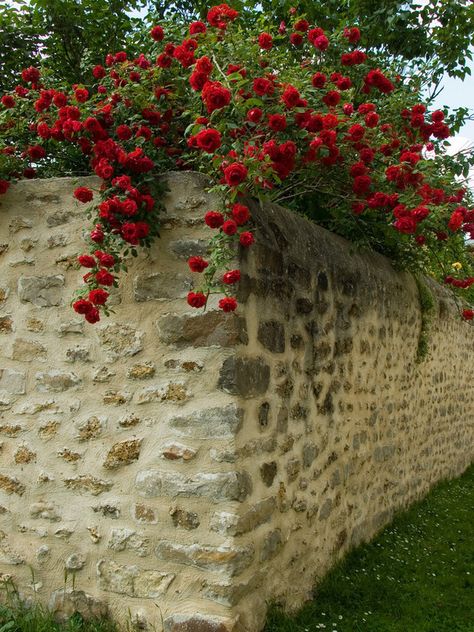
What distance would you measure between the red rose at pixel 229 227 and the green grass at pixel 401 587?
6.01ft

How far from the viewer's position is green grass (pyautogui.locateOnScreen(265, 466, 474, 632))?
3.38 meters

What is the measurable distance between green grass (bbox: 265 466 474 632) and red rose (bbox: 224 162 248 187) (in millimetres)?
2038

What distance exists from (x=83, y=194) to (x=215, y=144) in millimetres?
685

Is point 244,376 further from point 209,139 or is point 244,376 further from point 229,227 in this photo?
point 209,139

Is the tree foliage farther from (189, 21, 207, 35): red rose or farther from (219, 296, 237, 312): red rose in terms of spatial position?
(219, 296, 237, 312): red rose

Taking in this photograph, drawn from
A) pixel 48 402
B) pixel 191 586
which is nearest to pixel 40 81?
pixel 48 402

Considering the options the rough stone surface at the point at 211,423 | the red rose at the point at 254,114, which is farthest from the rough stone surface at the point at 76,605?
the red rose at the point at 254,114

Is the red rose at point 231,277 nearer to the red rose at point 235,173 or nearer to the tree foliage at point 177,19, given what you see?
the red rose at point 235,173

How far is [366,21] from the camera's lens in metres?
6.61

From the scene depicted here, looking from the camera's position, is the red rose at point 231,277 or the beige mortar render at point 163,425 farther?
the beige mortar render at point 163,425

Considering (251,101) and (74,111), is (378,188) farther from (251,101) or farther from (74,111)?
(74,111)

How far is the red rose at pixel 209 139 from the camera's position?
8.57ft

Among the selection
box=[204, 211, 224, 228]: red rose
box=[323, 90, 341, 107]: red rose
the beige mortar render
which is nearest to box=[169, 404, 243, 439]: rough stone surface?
the beige mortar render

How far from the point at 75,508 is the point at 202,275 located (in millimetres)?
1246
